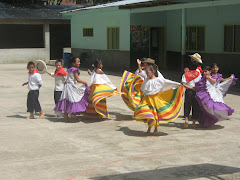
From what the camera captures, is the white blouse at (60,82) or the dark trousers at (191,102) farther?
the white blouse at (60,82)

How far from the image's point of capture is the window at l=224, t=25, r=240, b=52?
1919 cm

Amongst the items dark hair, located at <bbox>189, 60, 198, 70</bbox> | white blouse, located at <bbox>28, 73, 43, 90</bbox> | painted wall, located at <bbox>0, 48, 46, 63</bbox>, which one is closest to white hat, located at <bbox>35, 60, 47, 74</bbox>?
white blouse, located at <bbox>28, 73, 43, 90</bbox>

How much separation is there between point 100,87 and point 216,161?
13.0ft

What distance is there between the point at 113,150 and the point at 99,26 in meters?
18.4

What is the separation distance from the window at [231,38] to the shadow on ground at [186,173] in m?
13.6

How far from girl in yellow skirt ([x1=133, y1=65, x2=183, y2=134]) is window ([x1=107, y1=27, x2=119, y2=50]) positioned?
49.5 feet

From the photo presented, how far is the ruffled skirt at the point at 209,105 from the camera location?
909 centimetres

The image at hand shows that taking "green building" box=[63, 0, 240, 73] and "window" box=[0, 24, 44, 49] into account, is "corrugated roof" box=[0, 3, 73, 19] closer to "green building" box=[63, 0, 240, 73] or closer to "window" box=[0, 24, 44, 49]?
"window" box=[0, 24, 44, 49]

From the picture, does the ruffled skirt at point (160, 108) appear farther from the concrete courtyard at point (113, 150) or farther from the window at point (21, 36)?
the window at point (21, 36)

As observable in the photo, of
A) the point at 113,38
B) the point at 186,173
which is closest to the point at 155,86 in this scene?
the point at 186,173

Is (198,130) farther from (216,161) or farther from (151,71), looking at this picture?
(216,161)

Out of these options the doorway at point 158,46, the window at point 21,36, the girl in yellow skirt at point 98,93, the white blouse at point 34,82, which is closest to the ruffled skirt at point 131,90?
the girl in yellow skirt at point 98,93

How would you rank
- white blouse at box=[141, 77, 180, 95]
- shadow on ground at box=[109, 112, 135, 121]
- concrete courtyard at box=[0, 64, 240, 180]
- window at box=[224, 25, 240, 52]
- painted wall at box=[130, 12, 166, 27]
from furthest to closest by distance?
painted wall at box=[130, 12, 166, 27] < window at box=[224, 25, 240, 52] < shadow on ground at box=[109, 112, 135, 121] < white blouse at box=[141, 77, 180, 95] < concrete courtyard at box=[0, 64, 240, 180]

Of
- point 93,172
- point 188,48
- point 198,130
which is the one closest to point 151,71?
point 198,130
